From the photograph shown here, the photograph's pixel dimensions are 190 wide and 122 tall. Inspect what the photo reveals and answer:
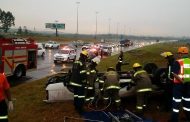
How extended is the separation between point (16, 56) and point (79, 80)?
9.55m

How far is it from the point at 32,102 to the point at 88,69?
310 cm

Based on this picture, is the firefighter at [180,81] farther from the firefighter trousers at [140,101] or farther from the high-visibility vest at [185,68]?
the firefighter trousers at [140,101]

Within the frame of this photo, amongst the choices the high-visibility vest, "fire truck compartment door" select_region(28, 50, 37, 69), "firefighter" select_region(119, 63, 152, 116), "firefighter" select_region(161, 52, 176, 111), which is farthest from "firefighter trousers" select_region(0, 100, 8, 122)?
"fire truck compartment door" select_region(28, 50, 37, 69)

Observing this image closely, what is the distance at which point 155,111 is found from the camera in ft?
36.0

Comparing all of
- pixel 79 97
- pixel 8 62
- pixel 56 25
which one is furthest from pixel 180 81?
pixel 56 25

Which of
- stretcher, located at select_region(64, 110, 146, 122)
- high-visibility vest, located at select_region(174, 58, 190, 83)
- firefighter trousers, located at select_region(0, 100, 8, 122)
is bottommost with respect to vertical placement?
stretcher, located at select_region(64, 110, 146, 122)

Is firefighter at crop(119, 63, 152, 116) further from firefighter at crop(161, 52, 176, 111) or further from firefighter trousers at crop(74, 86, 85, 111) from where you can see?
firefighter trousers at crop(74, 86, 85, 111)

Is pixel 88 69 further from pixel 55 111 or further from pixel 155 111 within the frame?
pixel 155 111

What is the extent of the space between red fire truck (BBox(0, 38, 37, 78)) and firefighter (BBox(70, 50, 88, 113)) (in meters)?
7.15

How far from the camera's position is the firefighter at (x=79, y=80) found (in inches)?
418

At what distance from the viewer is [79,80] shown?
10.6 meters

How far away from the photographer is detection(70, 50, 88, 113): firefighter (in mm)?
10617

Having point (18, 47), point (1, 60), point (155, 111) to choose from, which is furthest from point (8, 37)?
point (155, 111)

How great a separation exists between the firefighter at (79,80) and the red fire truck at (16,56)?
281 inches
